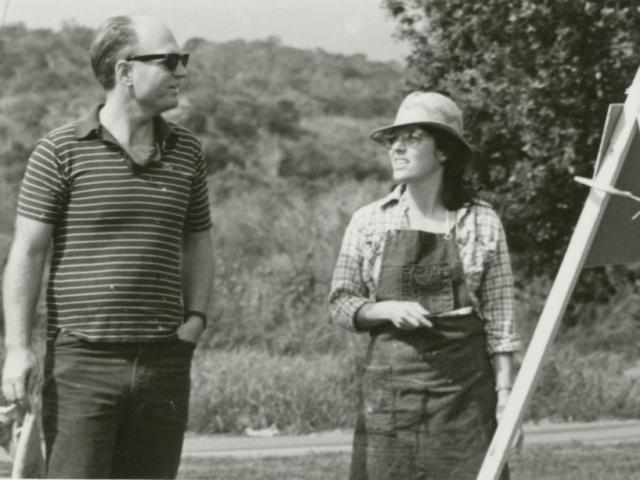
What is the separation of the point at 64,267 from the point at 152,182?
354 millimetres

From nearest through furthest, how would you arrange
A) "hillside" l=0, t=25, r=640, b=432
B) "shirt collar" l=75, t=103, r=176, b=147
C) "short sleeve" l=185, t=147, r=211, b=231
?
1. "shirt collar" l=75, t=103, r=176, b=147
2. "short sleeve" l=185, t=147, r=211, b=231
3. "hillside" l=0, t=25, r=640, b=432

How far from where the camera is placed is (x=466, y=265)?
451 centimetres

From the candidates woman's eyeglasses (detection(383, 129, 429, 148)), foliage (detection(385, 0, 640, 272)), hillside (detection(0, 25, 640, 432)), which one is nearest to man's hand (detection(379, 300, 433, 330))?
woman's eyeglasses (detection(383, 129, 429, 148))

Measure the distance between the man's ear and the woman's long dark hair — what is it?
3.08 feet

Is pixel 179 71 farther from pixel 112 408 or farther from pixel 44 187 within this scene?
pixel 112 408

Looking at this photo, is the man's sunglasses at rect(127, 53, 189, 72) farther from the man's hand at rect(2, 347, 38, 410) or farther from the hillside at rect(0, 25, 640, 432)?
the hillside at rect(0, 25, 640, 432)

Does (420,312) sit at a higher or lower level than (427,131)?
lower

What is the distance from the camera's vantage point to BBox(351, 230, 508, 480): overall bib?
14.6 feet

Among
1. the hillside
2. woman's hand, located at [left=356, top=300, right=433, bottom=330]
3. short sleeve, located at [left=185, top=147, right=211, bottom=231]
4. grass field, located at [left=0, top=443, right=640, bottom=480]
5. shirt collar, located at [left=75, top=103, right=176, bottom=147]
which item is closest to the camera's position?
shirt collar, located at [left=75, top=103, right=176, bottom=147]

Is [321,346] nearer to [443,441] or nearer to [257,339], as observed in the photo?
[257,339]

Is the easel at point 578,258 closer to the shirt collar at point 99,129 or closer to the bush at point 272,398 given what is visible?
the shirt collar at point 99,129

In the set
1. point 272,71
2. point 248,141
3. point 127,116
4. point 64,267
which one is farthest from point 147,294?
point 272,71

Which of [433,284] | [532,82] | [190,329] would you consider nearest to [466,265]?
[433,284]

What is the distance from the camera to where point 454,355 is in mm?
4469
